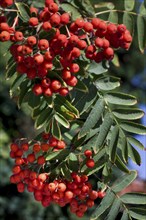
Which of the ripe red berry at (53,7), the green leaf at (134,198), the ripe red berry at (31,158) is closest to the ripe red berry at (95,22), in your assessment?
the ripe red berry at (53,7)

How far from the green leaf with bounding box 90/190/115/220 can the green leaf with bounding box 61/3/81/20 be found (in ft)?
1.68

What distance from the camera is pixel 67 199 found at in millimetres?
1465

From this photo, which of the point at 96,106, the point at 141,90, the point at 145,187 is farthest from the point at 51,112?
the point at 141,90

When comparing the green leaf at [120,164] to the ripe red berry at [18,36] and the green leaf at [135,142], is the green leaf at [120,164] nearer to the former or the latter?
the green leaf at [135,142]

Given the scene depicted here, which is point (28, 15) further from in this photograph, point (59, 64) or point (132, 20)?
point (132, 20)

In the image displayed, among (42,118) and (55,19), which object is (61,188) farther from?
(55,19)

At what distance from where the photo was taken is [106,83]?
4.79 ft

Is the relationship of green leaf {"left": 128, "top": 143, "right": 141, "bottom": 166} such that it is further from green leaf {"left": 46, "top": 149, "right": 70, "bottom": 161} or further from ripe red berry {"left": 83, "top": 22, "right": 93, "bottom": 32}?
ripe red berry {"left": 83, "top": 22, "right": 93, "bottom": 32}

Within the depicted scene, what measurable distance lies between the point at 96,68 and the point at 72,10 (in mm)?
167

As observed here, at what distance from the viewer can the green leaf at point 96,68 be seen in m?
1.40

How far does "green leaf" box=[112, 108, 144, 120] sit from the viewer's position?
148cm

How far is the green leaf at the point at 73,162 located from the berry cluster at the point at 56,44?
0.63 ft

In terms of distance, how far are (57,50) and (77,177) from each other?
1.19ft

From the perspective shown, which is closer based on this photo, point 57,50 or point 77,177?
point 57,50
